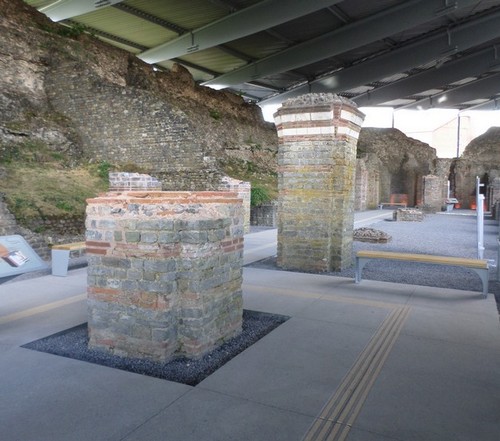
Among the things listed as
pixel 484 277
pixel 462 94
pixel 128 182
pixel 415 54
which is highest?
pixel 415 54

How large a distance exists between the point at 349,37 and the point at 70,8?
13.0 meters

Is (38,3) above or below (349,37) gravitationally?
above

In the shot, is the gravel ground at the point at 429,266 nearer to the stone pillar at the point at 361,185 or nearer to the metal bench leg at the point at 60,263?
the metal bench leg at the point at 60,263

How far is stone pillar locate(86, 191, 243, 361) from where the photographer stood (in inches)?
147

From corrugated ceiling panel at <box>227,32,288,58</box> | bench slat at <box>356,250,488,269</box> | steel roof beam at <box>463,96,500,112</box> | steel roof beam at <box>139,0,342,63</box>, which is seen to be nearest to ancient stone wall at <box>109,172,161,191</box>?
bench slat at <box>356,250,488,269</box>

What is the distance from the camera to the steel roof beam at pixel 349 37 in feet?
57.4

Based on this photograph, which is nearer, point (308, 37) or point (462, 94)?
point (308, 37)

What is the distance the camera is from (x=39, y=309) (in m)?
5.29

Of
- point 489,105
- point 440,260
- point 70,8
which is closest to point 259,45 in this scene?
point 70,8

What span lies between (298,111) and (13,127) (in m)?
10.7

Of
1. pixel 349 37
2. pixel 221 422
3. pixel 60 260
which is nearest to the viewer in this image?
pixel 221 422

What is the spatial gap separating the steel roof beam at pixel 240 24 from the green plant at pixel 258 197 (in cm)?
709

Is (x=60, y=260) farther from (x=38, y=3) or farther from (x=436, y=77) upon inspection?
(x=436, y=77)

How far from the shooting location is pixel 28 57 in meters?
15.6
